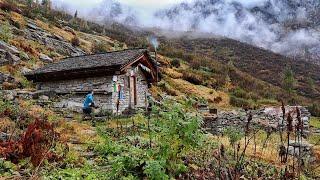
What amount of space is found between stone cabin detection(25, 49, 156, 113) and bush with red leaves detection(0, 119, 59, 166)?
37.1 ft

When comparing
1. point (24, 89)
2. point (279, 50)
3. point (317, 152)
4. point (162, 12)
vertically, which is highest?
point (162, 12)

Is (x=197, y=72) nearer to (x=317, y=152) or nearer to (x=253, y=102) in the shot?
(x=253, y=102)

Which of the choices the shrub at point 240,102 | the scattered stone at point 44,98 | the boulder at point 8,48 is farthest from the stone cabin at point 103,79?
the shrub at point 240,102

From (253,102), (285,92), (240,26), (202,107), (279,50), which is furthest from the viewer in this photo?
(240,26)

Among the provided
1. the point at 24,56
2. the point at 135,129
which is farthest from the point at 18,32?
the point at 135,129

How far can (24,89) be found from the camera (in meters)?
25.0

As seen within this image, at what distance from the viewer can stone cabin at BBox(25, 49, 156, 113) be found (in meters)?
22.8

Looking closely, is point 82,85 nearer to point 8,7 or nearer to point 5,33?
point 5,33

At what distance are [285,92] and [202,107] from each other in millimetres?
24097

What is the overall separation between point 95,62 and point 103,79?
1255mm

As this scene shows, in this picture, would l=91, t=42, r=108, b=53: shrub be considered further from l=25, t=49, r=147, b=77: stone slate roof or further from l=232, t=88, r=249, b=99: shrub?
l=25, t=49, r=147, b=77: stone slate roof

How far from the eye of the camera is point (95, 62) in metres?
24.0

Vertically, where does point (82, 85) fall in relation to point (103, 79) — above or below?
below

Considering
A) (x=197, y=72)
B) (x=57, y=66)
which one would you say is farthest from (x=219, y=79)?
(x=57, y=66)
